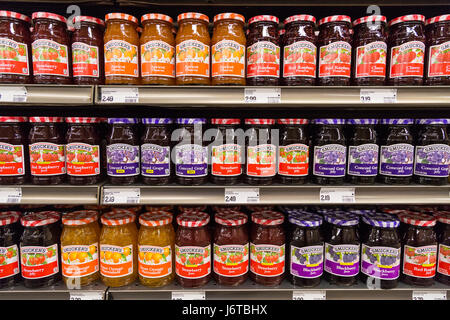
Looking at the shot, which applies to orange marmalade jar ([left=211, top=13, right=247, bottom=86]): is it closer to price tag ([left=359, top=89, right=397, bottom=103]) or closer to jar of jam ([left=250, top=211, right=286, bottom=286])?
price tag ([left=359, top=89, right=397, bottom=103])

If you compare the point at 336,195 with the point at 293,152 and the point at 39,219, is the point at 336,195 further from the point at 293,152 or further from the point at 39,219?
the point at 39,219

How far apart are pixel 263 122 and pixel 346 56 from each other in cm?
48

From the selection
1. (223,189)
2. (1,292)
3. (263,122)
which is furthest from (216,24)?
A: (1,292)

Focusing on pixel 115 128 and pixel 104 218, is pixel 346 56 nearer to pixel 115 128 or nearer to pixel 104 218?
pixel 115 128

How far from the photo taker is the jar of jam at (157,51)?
3.95 ft

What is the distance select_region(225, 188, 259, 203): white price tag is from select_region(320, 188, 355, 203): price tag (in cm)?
32

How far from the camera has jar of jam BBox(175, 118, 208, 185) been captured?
1.25 metres

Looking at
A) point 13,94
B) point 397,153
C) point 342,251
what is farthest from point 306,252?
point 13,94

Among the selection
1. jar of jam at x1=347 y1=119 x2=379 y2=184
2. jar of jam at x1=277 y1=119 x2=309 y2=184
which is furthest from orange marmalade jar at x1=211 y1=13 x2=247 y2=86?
jar of jam at x1=347 y1=119 x2=379 y2=184

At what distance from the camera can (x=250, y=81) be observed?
1263 millimetres

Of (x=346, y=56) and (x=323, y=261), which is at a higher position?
(x=346, y=56)

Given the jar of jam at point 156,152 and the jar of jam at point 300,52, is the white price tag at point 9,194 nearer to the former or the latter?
the jar of jam at point 156,152

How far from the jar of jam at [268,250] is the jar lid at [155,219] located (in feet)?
1.44

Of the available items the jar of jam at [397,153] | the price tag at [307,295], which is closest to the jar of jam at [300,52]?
the jar of jam at [397,153]
